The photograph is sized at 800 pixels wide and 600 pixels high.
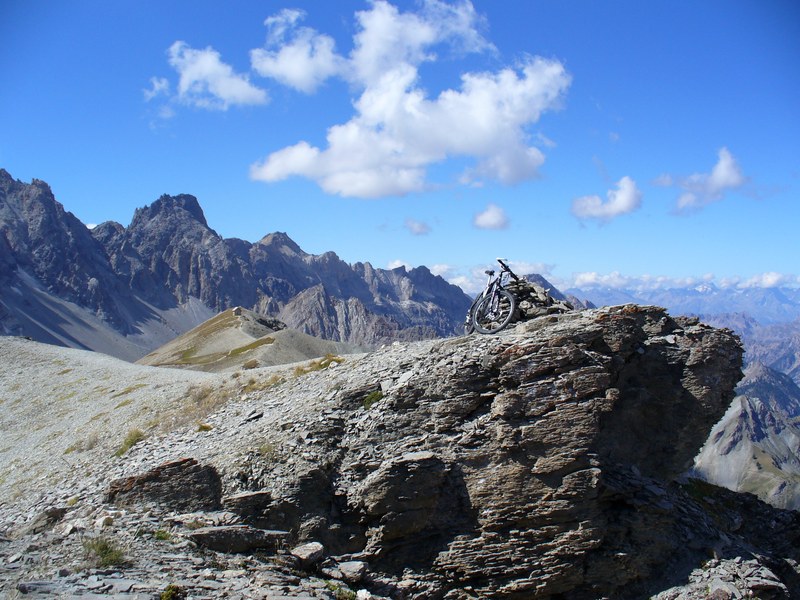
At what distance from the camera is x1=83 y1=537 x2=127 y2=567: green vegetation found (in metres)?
18.5

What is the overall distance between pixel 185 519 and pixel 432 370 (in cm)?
1250

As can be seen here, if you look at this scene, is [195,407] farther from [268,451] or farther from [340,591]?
[340,591]

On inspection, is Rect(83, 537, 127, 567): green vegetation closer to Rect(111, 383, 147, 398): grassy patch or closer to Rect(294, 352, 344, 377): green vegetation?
Rect(294, 352, 344, 377): green vegetation

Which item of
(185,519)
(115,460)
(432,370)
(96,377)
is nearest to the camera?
(185,519)

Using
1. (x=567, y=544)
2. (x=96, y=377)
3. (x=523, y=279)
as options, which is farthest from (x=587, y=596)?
(x=96, y=377)

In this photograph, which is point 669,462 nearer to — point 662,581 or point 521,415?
point 662,581

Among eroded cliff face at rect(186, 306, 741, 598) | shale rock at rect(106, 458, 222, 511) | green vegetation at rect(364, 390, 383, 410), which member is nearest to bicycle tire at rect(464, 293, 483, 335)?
eroded cliff face at rect(186, 306, 741, 598)

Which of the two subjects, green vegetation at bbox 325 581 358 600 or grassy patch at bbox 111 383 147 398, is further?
grassy patch at bbox 111 383 147 398

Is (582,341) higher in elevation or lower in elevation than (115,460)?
higher

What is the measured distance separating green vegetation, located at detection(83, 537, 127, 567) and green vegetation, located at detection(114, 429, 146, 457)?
1450 cm

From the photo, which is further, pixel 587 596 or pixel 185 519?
pixel 587 596

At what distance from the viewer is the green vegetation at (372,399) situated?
29047mm

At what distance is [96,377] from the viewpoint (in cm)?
6103

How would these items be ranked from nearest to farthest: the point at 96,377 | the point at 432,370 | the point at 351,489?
the point at 351,489 < the point at 432,370 < the point at 96,377
